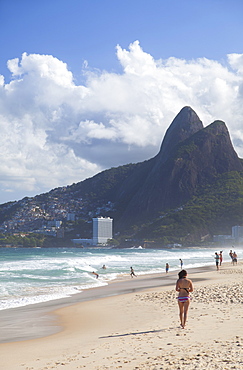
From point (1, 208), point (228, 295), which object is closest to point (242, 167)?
point (1, 208)

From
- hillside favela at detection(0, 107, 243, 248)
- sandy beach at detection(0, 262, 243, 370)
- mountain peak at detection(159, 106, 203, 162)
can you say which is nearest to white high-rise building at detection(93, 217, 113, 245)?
hillside favela at detection(0, 107, 243, 248)

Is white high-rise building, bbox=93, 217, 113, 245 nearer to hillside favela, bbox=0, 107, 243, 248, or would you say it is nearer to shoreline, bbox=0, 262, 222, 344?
hillside favela, bbox=0, 107, 243, 248

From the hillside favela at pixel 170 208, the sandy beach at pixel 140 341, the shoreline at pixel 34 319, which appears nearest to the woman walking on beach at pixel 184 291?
the sandy beach at pixel 140 341

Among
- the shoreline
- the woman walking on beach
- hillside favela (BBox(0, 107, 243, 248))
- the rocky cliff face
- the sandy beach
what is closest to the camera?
the sandy beach

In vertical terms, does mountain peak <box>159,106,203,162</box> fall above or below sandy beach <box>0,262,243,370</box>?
above

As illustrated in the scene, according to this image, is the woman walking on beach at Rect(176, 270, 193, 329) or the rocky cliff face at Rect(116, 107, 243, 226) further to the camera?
the rocky cliff face at Rect(116, 107, 243, 226)

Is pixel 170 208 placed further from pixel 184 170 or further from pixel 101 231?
pixel 101 231

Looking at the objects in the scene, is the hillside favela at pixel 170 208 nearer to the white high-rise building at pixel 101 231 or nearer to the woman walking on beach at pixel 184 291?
the white high-rise building at pixel 101 231
